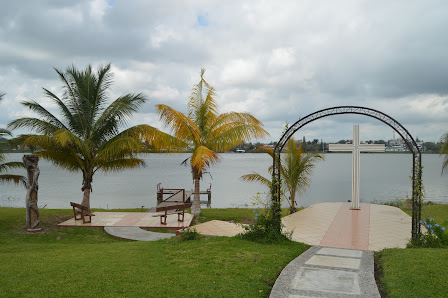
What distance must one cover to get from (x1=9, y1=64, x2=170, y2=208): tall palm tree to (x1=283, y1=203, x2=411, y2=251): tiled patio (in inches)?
216

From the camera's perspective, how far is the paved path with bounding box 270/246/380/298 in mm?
4465

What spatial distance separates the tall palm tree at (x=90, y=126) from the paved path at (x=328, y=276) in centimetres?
688

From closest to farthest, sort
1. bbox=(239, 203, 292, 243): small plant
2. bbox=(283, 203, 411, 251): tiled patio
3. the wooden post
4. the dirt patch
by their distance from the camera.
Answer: bbox=(239, 203, 292, 243): small plant → bbox=(283, 203, 411, 251): tiled patio → the wooden post → the dirt patch

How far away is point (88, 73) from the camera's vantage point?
11.8m

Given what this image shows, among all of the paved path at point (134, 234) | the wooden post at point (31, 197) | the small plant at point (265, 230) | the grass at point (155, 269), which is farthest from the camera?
the wooden post at point (31, 197)

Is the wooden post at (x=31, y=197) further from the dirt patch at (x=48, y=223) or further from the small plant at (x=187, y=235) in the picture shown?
the small plant at (x=187, y=235)

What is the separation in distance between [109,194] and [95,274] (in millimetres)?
23120

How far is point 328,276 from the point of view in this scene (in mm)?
5098

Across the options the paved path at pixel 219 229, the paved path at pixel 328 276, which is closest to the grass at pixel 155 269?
the paved path at pixel 328 276

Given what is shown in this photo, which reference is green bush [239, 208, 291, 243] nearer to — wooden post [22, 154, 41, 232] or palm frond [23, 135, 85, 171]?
wooden post [22, 154, 41, 232]

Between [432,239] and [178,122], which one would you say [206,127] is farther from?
[432,239]

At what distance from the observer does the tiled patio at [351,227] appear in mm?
7785

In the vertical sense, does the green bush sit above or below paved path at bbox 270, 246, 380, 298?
above

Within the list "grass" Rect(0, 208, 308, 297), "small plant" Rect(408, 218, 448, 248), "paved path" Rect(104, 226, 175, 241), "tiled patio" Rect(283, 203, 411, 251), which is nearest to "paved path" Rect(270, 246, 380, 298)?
"grass" Rect(0, 208, 308, 297)
